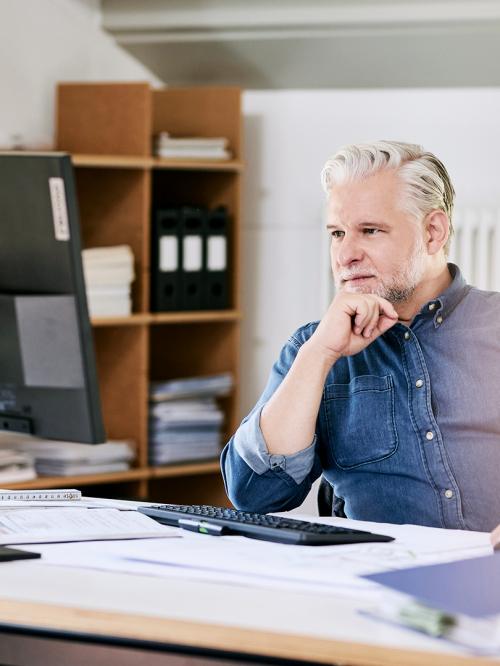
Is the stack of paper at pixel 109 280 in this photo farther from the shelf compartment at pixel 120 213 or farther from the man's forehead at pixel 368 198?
the man's forehead at pixel 368 198

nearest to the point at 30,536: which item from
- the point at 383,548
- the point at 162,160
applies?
the point at 383,548

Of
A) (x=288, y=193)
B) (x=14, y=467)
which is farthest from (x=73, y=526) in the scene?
(x=288, y=193)

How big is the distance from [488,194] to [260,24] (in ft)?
3.37

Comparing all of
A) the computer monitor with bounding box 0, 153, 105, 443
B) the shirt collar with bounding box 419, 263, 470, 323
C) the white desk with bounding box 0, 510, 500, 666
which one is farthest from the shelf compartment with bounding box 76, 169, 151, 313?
the white desk with bounding box 0, 510, 500, 666

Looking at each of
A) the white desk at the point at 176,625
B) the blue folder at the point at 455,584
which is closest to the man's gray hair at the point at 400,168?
the blue folder at the point at 455,584

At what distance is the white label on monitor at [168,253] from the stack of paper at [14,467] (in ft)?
2.61

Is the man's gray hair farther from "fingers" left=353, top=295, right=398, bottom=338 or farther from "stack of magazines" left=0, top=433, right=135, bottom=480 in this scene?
"stack of magazines" left=0, top=433, right=135, bottom=480

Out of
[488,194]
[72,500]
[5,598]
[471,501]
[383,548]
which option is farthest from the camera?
[488,194]

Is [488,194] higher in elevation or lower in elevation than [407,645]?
lower

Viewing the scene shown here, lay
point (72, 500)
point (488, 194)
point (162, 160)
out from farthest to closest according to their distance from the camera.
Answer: point (488, 194), point (162, 160), point (72, 500)

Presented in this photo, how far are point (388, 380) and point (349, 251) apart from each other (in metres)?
0.24

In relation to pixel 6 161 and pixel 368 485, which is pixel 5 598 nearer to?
pixel 6 161

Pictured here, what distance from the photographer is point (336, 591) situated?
3.56ft

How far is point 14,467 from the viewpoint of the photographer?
9.82 ft
